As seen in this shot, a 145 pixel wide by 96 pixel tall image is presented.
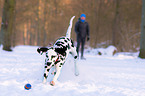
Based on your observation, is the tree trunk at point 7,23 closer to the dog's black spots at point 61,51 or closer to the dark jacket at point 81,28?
the dark jacket at point 81,28

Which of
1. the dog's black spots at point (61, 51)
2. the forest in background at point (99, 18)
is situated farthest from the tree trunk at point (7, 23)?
the dog's black spots at point (61, 51)

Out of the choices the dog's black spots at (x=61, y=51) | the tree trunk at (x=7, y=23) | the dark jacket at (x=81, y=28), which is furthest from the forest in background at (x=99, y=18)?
the dog's black spots at (x=61, y=51)

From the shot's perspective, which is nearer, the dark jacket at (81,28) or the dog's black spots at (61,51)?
the dog's black spots at (61,51)

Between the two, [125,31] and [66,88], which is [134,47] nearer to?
[125,31]

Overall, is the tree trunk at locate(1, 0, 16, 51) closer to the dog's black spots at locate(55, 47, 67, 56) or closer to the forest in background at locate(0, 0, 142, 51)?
the forest in background at locate(0, 0, 142, 51)

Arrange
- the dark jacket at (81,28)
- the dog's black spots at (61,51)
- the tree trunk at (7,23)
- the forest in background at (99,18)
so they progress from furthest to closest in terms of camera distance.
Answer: the forest in background at (99,18) → the tree trunk at (7,23) → the dark jacket at (81,28) → the dog's black spots at (61,51)

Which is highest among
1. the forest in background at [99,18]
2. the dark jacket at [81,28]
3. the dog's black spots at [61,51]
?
the forest in background at [99,18]

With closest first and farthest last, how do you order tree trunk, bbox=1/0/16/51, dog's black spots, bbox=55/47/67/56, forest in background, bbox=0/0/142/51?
dog's black spots, bbox=55/47/67/56
tree trunk, bbox=1/0/16/51
forest in background, bbox=0/0/142/51

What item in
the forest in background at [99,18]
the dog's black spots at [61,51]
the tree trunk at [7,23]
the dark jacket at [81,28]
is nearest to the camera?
the dog's black spots at [61,51]

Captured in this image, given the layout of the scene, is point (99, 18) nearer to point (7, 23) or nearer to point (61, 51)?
point (7, 23)

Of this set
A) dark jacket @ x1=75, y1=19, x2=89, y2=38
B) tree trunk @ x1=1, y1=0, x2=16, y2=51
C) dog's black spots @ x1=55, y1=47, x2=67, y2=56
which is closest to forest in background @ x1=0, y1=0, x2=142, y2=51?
tree trunk @ x1=1, y1=0, x2=16, y2=51

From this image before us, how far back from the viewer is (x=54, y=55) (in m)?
2.76

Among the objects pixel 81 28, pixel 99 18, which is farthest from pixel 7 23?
pixel 99 18

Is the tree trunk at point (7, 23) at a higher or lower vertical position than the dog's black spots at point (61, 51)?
higher
